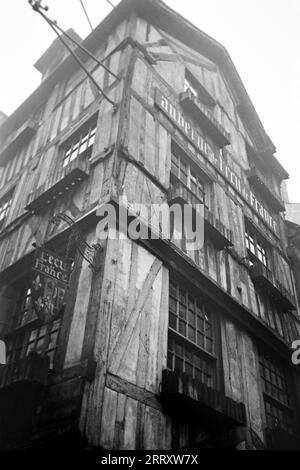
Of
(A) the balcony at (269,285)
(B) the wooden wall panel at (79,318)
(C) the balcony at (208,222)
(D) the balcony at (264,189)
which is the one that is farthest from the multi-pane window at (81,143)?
(D) the balcony at (264,189)

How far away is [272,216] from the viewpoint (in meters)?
14.6

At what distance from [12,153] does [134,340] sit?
10145 millimetres

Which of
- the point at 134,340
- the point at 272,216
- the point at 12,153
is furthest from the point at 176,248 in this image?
the point at 12,153

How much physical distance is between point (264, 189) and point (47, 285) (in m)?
9.99

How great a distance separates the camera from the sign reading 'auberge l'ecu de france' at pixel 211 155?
10.6m

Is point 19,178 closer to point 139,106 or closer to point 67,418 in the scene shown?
point 139,106

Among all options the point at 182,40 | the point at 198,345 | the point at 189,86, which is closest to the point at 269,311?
the point at 198,345

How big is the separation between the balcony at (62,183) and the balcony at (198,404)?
4243 millimetres

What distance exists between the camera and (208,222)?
9195 mm

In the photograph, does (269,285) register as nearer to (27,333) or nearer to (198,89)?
(27,333)

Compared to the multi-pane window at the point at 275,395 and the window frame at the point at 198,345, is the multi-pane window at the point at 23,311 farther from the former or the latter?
the multi-pane window at the point at 275,395

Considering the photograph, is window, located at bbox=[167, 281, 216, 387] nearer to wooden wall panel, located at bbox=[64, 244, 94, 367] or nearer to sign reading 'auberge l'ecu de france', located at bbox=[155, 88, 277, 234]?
Answer: wooden wall panel, located at bbox=[64, 244, 94, 367]

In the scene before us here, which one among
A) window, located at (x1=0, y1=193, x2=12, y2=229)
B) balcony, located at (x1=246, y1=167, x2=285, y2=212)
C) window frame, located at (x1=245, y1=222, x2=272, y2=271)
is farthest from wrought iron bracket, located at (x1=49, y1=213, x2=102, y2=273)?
balcony, located at (x1=246, y1=167, x2=285, y2=212)

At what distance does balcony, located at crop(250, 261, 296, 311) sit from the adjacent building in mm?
56
